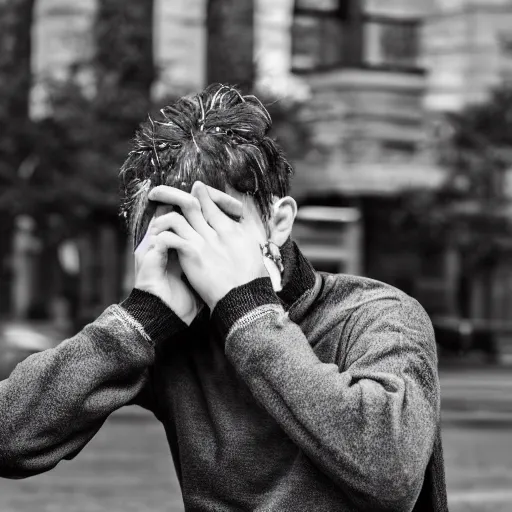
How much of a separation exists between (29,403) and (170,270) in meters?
0.28

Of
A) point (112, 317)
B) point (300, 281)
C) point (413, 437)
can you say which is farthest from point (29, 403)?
point (413, 437)

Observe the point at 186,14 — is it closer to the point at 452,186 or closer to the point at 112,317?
the point at 452,186

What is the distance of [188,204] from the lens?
1834 millimetres

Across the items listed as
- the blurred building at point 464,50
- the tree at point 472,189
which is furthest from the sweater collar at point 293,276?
the blurred building at point 464,50

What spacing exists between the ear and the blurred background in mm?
17037

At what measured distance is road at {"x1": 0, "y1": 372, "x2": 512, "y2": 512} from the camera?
32.8 ft

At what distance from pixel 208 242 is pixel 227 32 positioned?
84.7ft

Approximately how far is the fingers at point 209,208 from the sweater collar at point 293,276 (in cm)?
17

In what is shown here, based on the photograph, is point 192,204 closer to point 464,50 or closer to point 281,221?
point 281,221

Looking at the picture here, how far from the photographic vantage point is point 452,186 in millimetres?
23859

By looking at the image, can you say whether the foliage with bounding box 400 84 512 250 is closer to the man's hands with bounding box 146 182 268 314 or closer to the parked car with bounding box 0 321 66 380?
Result: the parked car with bounding box 0 321 66 380

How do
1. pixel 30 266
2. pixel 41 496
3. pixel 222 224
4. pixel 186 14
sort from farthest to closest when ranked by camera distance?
pixel 30 266
pixel 186 14
pixel 41 496
pixel 222 224

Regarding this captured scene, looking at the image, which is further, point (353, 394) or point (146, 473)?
point (146, 473)

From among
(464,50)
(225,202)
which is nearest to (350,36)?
(464,50)
